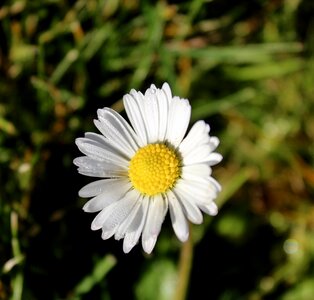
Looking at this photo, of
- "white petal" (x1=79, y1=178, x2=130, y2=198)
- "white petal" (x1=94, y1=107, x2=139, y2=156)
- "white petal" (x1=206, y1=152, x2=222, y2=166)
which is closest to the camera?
"white petal" (x1=206, y1=152, x2=222, y2=166)

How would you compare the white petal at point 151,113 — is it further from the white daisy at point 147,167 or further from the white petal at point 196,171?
the white petal at point 196,171

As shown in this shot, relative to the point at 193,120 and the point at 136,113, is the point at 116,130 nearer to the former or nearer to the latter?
the point at 136,113

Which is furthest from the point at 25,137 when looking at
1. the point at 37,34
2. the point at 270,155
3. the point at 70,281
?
the point at 270,155

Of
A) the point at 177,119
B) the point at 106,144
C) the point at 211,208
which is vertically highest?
the point at 106,144

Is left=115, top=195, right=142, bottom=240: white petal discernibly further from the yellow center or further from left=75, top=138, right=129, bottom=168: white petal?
left=75, top=138, right=129, bottom=168: white petal

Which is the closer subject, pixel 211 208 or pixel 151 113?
pixel 211 208

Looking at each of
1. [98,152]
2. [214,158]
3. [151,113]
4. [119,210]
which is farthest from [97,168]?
[214,158]

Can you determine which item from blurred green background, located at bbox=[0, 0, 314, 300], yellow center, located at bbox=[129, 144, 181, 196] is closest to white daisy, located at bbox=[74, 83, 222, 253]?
yellow center, located at bbox=[129, 144, 181, 196]
